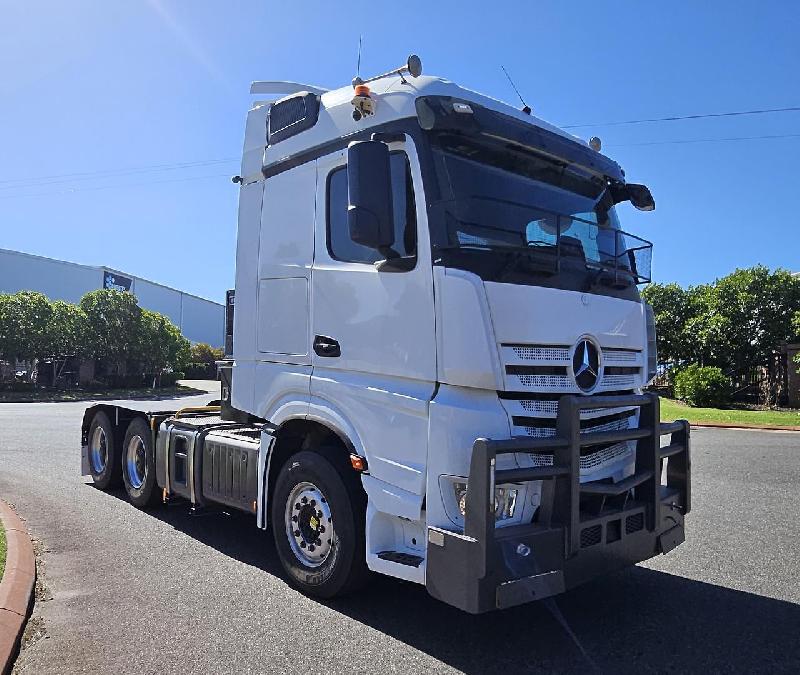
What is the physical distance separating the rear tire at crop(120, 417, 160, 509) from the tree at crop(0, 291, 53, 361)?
32.0m

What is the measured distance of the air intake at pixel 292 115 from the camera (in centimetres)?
500

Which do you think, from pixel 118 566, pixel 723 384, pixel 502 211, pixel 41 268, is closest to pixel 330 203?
pixel 502 211

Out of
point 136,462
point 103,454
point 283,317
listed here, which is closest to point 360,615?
point 283,317

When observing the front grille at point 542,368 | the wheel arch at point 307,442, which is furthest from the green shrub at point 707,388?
the wheel arch at point 307,442

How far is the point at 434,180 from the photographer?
4000mm

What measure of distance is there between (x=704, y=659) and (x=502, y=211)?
9.17ft

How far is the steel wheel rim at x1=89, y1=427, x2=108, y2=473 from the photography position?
8.38 m

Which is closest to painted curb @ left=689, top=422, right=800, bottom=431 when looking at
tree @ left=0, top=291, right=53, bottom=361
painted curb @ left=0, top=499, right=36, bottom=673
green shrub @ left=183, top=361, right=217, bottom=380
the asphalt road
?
the asphalt road

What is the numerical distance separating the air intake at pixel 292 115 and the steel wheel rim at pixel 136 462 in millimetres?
4006

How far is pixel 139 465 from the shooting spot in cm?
764

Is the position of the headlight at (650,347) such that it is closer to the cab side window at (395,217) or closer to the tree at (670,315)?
the cab side window at (395,217)

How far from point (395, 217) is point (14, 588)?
356 cm

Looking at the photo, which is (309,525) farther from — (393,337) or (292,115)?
(292,115)

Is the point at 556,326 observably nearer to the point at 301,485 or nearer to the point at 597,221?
the point at 597,221
